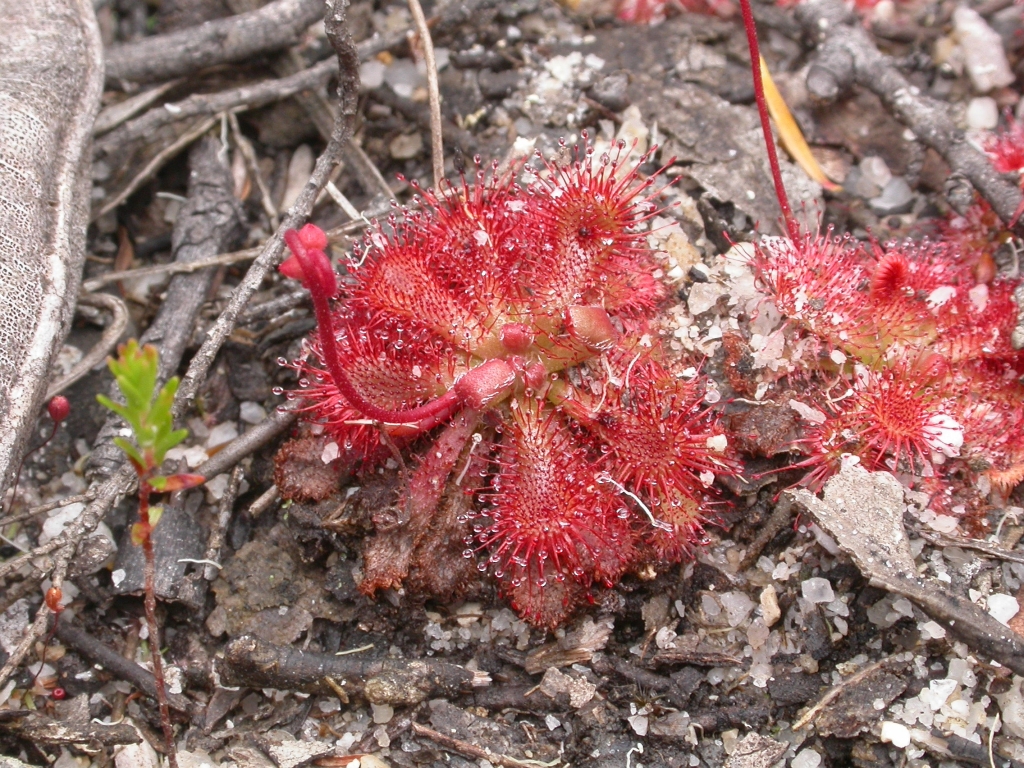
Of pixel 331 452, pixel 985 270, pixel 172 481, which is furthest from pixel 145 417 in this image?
pixel 985 270

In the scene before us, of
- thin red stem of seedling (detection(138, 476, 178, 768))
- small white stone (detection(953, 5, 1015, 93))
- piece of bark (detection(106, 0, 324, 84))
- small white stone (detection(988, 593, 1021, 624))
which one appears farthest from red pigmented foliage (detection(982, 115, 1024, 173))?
thin red stem of seedling (detection(138, 476, 178, 768))

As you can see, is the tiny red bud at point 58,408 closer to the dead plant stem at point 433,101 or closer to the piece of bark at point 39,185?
the piece of bark at point 39,185

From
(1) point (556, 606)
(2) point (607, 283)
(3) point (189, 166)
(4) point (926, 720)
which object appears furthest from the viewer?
(3) point (189, 166)

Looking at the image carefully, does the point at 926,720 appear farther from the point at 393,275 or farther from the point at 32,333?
the point at 32,333

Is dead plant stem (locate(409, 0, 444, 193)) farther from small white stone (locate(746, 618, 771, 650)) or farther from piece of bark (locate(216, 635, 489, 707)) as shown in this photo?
small white stone (locate(746, 618, 771, 650))

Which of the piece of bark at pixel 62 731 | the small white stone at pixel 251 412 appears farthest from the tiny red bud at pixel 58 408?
the piece of bark at pixel 62 731

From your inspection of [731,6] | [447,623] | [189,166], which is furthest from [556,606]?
[731,6]
